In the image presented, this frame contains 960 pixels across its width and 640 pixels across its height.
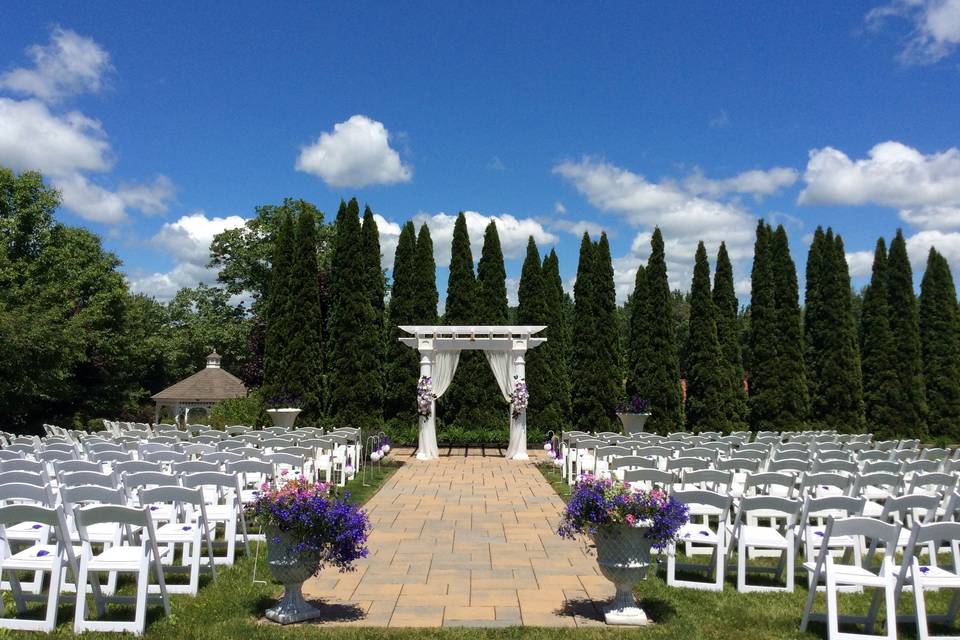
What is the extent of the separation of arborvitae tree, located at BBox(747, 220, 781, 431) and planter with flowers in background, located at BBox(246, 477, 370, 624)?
20249 mm

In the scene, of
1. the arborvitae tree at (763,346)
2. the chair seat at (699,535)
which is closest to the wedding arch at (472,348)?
the arborvitae tree at (763,346)

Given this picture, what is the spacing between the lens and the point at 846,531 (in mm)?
4734

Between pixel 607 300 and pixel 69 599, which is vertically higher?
pixel 607 300

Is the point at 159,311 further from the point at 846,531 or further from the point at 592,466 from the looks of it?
the point at 846,531

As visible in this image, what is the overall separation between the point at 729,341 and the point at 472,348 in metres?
10.3

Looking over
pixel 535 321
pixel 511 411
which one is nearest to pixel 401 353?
pixel 535 321

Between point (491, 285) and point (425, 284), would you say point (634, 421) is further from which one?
point (425, 284)

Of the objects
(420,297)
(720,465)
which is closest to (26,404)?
(420,297)

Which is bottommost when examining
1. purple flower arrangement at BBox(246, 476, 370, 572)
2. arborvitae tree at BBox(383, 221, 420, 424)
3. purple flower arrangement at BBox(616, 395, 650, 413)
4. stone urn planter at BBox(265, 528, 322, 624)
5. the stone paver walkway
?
the stone paver walkway

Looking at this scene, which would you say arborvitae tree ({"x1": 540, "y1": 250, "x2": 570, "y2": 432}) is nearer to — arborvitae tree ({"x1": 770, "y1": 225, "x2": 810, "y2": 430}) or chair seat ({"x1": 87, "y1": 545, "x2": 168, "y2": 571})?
arborvitae tree ({"x1": 770, "y1": 225, "x2": 810, "y2": 430})

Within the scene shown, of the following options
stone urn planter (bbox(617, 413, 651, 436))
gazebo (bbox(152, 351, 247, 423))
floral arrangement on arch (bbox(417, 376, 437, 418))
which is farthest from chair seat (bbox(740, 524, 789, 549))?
gazebo (bbox(152, 351, 247, 423))

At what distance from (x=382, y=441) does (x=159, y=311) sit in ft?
120

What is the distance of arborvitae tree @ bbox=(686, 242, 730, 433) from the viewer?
2302cm

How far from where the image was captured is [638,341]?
23.4 m
